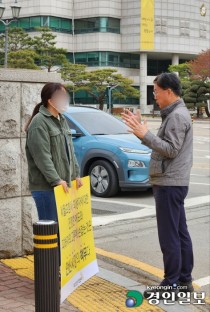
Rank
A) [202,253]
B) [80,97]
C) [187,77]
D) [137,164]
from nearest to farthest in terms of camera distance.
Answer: [202,253]
[137,164]
[187,77]
[80,97]

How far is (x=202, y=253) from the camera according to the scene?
7.23 metres

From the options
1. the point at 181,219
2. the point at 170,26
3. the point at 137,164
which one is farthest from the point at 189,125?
the point at 170,26

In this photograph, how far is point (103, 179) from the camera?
11.3m

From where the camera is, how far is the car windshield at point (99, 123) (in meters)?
11.9

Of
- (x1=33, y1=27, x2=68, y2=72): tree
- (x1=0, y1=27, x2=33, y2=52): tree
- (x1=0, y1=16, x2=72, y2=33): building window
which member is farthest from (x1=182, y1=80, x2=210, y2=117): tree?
(x1=0, y1=16, x2=72, y2=33): building window

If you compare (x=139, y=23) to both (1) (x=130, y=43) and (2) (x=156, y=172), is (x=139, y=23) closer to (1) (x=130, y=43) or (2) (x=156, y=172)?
(1) (x=130, y=43)

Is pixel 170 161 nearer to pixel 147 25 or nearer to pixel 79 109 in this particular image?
pixel 79 109

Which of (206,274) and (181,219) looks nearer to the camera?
(181,219)

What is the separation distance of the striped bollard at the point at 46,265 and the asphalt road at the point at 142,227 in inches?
87.6

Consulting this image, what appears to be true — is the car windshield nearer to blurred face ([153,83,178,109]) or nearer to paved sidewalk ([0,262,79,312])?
paved sidewalk ([0,262,79,312])

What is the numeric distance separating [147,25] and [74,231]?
76.7 metres

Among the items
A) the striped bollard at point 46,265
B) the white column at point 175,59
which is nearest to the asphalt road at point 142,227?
the striped bollard at point 46,265

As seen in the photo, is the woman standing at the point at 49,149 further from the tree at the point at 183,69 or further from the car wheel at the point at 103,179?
the tree at the point at 183,69

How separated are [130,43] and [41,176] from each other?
7535 centimetres
